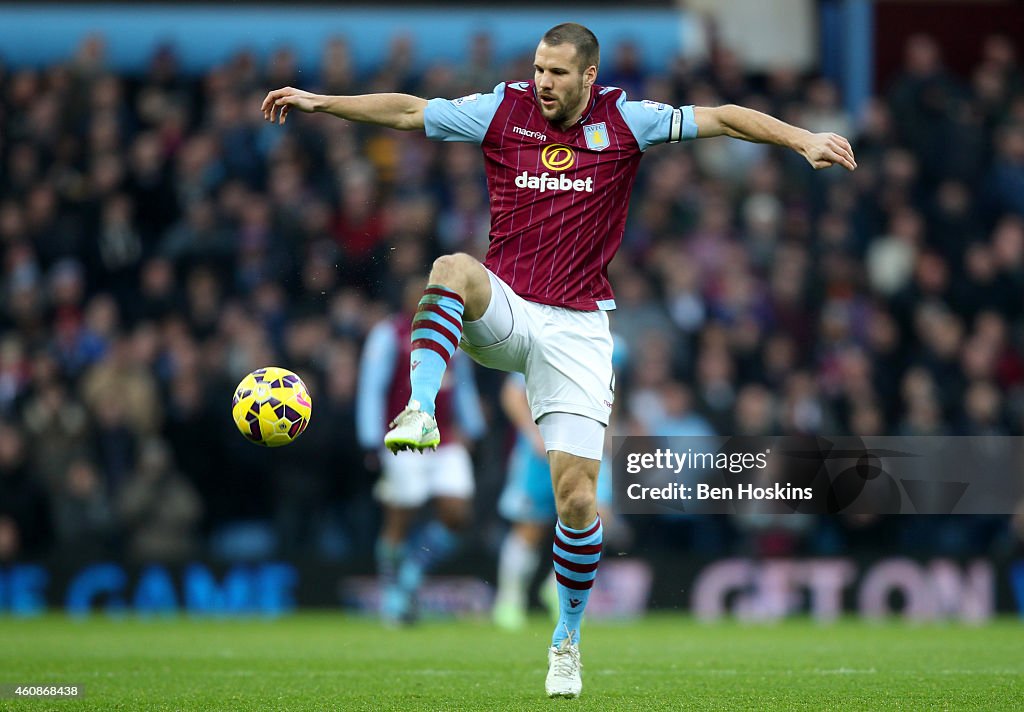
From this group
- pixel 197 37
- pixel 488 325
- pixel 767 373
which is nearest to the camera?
pixel 488 325

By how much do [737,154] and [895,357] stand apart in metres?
2.67

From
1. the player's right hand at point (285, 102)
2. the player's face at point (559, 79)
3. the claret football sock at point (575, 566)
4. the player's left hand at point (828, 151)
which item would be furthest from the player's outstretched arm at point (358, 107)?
the claret football sock at point (575, 566)

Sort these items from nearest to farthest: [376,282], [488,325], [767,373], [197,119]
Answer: [488,325] < [376,282] < [767,373] < [197,119]

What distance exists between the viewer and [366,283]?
1304 centimetres

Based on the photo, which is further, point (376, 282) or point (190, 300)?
point (190, 300)

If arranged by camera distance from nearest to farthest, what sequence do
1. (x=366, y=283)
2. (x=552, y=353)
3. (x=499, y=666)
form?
1. (x=552, y=353)
2. (x=499, y=666)
3. (x=366, y=283)

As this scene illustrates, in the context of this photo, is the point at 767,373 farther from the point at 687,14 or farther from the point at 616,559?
the point at 687,14

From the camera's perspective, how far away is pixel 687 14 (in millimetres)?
17906

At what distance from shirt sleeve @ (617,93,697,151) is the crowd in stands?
5710mm

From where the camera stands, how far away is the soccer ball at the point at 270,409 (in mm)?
6758

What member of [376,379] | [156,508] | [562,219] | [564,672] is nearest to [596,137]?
[562,219]

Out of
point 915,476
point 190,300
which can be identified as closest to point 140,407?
point 190,300

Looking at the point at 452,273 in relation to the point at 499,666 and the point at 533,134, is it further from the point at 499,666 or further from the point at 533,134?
the point at 499,666

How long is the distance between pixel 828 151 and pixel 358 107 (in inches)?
76.4
